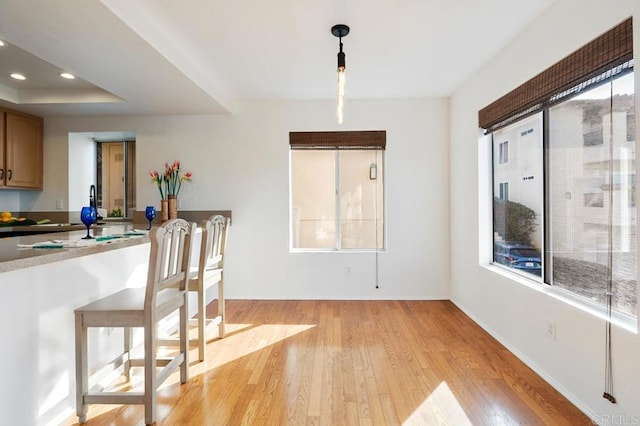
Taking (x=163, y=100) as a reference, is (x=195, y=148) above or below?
below

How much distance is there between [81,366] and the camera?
6.19 ft

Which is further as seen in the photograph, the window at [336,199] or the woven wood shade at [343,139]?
the window at [336,199]

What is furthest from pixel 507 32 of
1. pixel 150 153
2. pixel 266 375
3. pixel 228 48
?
pixel 150 153

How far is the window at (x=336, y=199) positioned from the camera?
4.53 meters

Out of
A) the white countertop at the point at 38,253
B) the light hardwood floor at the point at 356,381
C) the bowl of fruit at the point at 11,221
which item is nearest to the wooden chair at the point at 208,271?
the light hardwood floor at the point at 356,381

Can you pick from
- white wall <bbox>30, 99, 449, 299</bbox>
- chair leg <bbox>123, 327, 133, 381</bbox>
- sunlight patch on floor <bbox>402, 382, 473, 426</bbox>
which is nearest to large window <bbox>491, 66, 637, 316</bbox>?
sunlight patch on floor <bbox>402, 382, 473, 426</bbox>

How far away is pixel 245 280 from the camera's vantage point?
14.6 ft

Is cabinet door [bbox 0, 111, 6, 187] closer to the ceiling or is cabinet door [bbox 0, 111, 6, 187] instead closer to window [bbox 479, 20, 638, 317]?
the ceiling

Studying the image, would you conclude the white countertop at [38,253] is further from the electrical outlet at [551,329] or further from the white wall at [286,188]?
the electrical outlet at [551,329]

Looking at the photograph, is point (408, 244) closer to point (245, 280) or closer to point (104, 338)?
point (245, 280)

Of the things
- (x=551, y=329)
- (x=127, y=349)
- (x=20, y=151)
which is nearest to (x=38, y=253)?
(x=127, y=349)

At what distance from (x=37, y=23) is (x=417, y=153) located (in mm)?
3670

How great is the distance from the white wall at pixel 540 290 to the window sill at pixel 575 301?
26 mm

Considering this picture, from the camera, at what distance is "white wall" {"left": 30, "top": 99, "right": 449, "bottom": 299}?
440 cm
